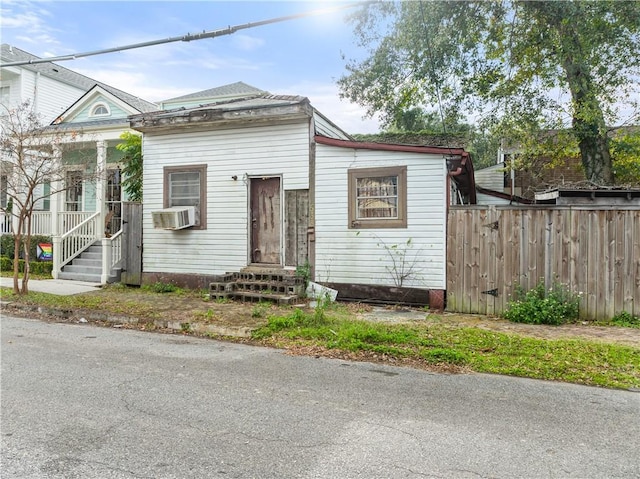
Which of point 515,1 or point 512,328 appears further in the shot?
point 515,1

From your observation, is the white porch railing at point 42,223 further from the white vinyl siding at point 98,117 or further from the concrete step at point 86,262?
the white vinyl siding at point 98,117

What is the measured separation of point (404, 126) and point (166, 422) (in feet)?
122

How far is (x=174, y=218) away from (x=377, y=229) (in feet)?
16.3

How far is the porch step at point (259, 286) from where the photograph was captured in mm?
9711

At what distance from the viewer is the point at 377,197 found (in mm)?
9695

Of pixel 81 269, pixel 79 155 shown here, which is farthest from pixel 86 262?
pixel 79 155

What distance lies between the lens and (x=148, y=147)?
1184 cm

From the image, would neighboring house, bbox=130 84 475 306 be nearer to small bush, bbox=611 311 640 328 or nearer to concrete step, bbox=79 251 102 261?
concrete step, bbox=79 251 102 261

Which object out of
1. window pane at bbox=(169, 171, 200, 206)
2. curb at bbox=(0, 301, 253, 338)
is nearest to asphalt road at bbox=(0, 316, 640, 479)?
curb at bbox=(0, 301, 253, 338)

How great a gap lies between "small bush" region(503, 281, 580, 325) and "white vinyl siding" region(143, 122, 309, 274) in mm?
5094

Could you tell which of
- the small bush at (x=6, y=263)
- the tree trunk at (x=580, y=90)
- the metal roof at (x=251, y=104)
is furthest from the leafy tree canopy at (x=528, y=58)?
the small bush at (x=6, y=263)

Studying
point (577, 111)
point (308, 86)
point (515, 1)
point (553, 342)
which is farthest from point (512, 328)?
point (308, 86)

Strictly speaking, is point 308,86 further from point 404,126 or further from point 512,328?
point 404,126

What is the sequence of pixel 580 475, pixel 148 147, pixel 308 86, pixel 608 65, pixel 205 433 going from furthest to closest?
pixel 308 86 → pixel 608 65 → pixel 148 147 → pixel 205 433 → pixel 580 475
